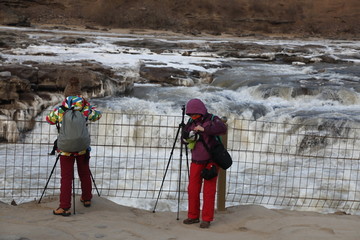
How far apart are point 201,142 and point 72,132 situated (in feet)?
4.37

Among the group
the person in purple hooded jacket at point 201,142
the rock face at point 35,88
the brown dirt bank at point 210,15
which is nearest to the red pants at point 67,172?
the person in purple hooded jacket at point 201,142

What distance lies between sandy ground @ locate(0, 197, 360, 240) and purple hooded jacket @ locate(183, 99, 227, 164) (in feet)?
2.55

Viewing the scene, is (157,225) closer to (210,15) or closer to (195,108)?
Answer: (195,108)

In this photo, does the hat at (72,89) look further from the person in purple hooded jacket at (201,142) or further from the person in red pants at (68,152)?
the person in purple hooded jacket at (201,142)

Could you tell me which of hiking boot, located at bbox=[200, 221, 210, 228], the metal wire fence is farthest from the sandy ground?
the metal wire fence

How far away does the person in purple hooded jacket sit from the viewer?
5.27 metres

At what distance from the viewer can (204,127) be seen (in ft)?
17.2

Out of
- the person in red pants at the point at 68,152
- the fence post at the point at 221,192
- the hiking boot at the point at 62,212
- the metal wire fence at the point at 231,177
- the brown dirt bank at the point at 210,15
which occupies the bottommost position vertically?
the metal wire fence at the point at 231,177

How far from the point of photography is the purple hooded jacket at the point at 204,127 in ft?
17.2

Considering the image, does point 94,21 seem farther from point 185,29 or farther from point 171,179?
point 171,179

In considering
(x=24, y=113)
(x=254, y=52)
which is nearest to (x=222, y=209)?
(x=24, y=113)

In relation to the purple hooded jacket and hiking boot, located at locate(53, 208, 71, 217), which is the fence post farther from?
hiking boot, located at locate(53, 208, 71, 217)

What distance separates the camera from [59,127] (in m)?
5.58

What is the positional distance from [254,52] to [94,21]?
23.7 metres
